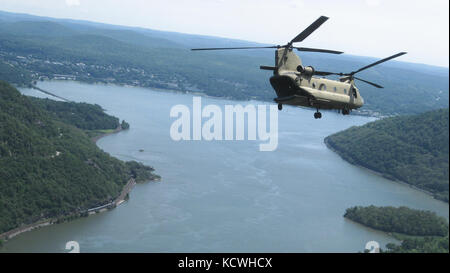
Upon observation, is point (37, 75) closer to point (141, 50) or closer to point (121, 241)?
point (141, 50)

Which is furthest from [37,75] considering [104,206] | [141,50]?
[104,206]

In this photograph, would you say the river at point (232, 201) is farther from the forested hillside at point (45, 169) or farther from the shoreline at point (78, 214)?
the forested hillside at point (45, 169)

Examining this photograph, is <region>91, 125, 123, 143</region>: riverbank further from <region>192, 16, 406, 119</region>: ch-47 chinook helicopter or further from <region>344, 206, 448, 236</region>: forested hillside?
<region>192, 16, 406, 119</region>: ch-47 chinook helicopter

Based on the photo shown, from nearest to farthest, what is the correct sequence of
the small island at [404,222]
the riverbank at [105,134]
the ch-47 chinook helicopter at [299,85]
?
the ch-47 chinook helicopter at [299,85]
the small island at [404,222]
the riverbank at [105,134]

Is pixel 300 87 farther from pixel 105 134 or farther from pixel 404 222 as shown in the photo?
pixel 105 134

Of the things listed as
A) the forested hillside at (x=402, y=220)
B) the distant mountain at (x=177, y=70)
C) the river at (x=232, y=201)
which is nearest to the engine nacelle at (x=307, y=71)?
the river at (x=232, y=201)

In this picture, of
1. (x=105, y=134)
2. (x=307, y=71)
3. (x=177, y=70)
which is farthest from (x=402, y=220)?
(x=177, y=70)

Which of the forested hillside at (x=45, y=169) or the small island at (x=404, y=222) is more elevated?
the forested hillside at (x=45, y=169)
